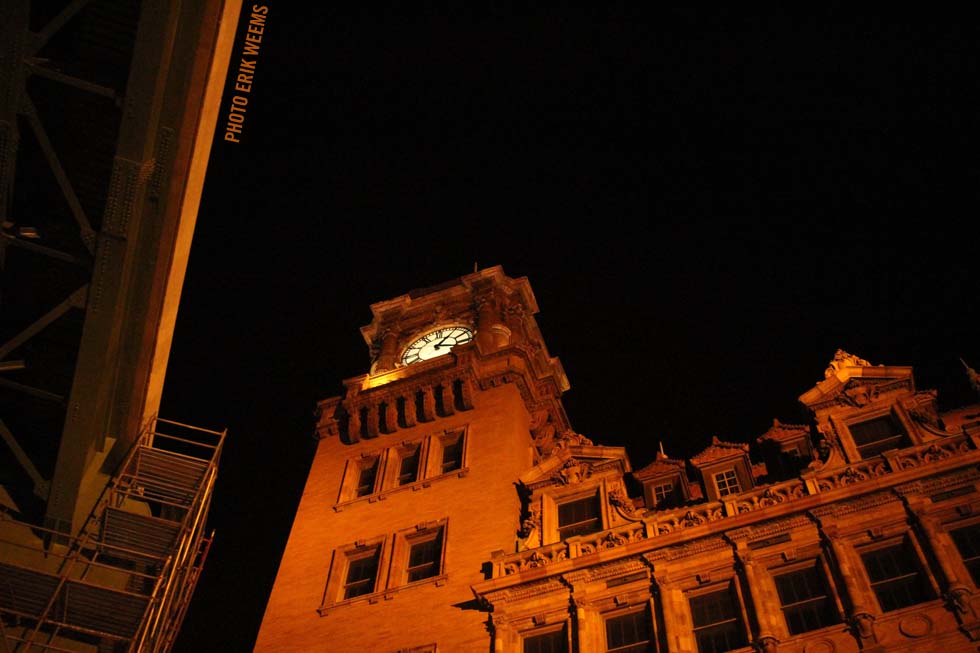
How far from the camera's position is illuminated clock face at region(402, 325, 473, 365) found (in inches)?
1827

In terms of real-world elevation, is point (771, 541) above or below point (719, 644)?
above

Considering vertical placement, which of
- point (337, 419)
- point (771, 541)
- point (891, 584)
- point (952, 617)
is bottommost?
point (952, 617)

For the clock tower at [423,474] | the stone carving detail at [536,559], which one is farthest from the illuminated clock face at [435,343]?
the stone carving detail at [536,559]

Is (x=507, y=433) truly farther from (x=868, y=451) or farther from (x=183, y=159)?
(x=183, y=159)

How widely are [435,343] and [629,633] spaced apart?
23.1 m

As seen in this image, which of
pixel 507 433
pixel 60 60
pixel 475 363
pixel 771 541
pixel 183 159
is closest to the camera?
pixel 60 60

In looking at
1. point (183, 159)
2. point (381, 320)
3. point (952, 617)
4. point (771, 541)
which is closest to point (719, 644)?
point (771, 541)

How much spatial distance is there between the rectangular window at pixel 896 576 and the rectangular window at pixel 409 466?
726 inches

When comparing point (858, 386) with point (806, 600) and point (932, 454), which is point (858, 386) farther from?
point (806, 600)

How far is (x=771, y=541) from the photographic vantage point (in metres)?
26.8

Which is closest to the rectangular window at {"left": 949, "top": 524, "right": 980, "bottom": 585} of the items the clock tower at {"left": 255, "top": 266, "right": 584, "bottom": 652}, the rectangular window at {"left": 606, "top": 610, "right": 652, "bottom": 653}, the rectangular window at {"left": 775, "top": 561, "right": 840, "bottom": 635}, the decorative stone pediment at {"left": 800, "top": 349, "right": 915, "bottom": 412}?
the rectangular window at {"left": 775, "top": 561, "right": 840, "bottom": 635}

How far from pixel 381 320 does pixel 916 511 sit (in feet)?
100

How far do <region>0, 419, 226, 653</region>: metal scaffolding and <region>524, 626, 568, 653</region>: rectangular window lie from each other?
35.1 feet

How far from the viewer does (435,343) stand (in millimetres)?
47156
